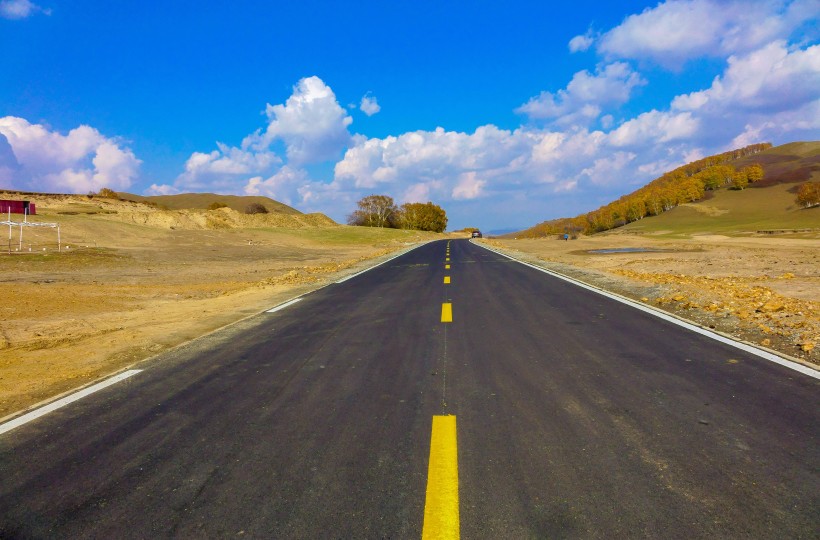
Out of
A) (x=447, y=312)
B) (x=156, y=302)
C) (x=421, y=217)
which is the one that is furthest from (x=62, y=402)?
(x=421, y=217)

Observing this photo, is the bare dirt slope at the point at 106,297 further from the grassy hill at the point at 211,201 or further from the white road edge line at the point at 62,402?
the grassy hill at the point at 211,201

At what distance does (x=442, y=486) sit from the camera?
3100mm

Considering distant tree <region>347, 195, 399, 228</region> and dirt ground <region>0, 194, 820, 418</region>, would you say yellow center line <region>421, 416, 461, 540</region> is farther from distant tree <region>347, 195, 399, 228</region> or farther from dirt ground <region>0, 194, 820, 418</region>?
distant tree <region>347, 195, 399, 228</region>

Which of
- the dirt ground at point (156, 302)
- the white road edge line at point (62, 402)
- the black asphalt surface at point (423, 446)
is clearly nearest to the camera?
the black asphalt surface at point (423, 446)

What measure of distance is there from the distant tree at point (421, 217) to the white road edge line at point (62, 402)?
429 ft

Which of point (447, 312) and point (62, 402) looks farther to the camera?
point (447, 312)

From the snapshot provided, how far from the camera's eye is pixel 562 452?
3557 mm

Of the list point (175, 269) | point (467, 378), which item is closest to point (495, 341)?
point (467, 378)

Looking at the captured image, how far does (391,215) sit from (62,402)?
131773 mm

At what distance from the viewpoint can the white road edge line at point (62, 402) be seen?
14.5ft

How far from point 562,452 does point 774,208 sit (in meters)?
116

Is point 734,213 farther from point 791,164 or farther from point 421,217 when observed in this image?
point 421,217

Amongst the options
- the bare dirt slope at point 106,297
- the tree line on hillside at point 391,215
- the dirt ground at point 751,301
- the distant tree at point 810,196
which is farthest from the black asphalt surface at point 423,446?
the tree line on hillside at point 391,215

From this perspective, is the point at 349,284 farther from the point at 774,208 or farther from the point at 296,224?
the point at 774,208
